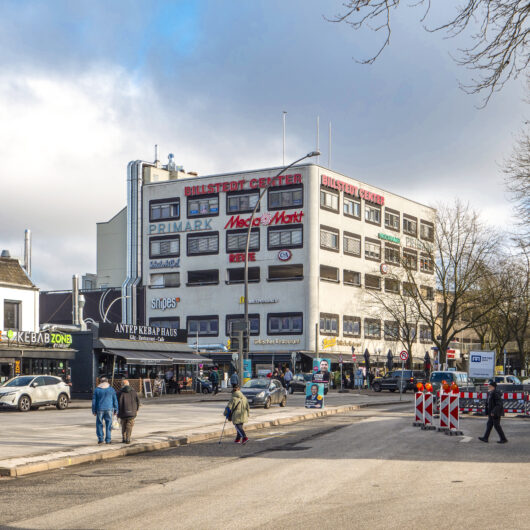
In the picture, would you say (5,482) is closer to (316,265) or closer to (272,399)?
(272,399)

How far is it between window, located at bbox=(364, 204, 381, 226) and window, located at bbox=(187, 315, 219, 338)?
1844 centimetres

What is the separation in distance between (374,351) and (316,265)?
13.5m

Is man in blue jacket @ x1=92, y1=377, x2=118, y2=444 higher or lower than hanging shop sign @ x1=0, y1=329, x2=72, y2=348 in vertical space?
lower

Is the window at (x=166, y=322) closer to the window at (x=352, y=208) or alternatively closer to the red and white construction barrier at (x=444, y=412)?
the window at (x=352, y=208)

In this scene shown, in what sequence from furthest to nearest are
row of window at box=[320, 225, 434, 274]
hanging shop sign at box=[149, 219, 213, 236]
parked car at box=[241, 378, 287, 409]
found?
hanging shop sign at box=[149, 219, 213, 236] < row of window at box=[320, 225, 434, 274] < parked car at box=[241, 378, 287, 409]

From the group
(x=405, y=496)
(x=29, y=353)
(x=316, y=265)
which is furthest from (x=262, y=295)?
(x=405, y=496)

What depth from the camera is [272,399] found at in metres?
37.8

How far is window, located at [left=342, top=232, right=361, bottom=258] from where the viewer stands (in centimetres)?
8175

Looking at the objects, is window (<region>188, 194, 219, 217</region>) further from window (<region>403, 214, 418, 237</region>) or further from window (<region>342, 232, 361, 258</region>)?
window (<region>403, 214, 418, 237</region>)

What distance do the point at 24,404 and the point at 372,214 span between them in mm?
55784

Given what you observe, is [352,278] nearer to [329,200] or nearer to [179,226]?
[329,200]

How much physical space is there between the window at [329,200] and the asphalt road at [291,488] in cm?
5814

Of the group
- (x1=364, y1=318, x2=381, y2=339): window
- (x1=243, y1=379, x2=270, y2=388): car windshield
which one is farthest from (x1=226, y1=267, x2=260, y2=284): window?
(x1=243, y1=379, x2=270, y2=388): car windshield

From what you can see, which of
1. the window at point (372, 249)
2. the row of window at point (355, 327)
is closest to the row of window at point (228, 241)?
the row of window at point (355, 327)
